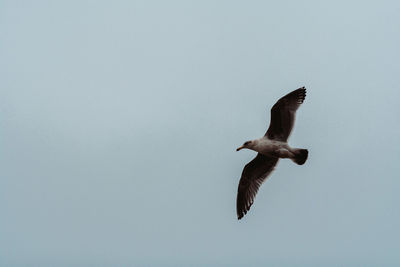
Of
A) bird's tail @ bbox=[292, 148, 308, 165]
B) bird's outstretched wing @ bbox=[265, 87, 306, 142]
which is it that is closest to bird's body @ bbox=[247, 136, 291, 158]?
bird's tail @ bbox=[292, 148, 308, 165]

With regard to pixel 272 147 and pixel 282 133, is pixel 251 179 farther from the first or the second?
pixel 282 133

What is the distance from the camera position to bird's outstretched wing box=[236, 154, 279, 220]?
1047 centimetres

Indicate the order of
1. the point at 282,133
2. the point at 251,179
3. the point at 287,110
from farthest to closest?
1. the point at 251,179
2. the point at 282,133
3. the point at 287,110

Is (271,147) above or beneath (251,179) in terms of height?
above

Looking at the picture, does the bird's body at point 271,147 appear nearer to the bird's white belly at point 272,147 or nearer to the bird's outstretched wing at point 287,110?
the bird's white belly at point 272,147

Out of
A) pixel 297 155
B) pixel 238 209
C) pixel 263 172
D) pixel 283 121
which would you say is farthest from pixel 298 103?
pixel 238 209

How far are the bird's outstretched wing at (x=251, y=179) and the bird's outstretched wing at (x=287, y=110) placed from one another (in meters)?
1.13

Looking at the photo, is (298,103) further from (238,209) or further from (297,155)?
(238,209)


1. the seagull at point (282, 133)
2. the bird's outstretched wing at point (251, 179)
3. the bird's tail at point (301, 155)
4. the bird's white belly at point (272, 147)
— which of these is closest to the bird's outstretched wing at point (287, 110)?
→ the seagull at point (282, 133)

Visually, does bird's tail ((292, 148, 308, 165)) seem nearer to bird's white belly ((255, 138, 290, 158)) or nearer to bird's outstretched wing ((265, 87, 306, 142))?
bird's white belly ((255, 138, 290, 158))

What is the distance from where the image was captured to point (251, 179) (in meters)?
10.7

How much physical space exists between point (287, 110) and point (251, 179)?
2.08 metres

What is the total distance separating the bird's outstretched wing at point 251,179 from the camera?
34.3 feet

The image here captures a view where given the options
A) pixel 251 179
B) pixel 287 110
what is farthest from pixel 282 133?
pixel 251 179
